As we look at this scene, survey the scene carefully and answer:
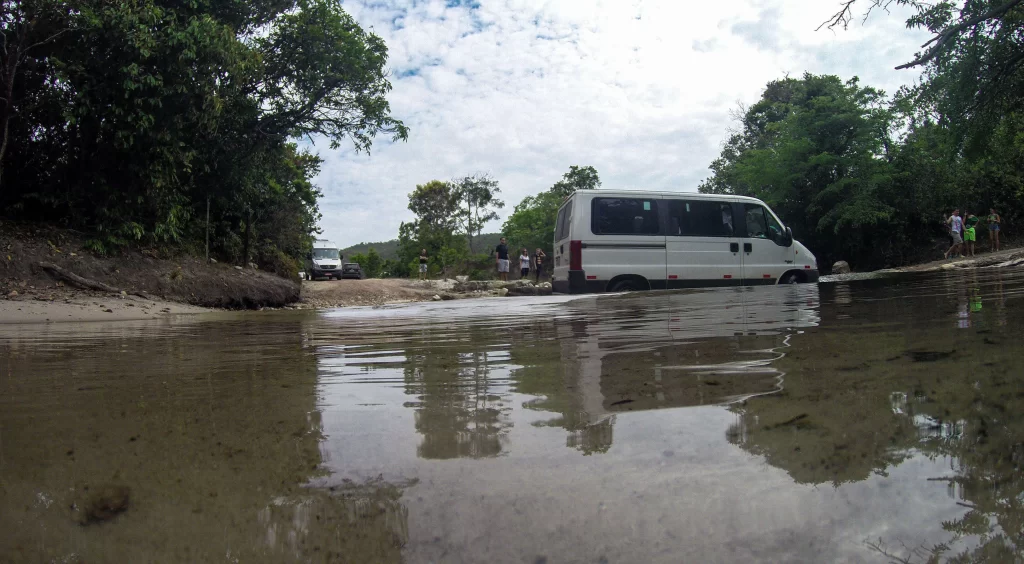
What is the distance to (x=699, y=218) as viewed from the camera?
10555 mm

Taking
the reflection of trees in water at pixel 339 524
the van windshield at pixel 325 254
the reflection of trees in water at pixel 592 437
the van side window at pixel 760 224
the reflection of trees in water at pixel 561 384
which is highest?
the van windshield at pixel 325 254

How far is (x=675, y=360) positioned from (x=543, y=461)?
1.23 m

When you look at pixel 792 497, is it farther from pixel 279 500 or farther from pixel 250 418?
pixel 250 418

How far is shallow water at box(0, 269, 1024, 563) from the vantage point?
33.6 inches

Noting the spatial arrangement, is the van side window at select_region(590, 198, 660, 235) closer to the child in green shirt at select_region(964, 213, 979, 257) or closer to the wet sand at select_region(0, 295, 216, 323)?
the wet sand at select_region(0, 295, 216, 323)

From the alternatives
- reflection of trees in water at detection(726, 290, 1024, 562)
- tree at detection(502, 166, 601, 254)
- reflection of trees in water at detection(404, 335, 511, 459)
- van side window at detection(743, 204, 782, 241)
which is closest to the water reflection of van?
reflection of trees in water at detection(726, 290, 1024, 562)

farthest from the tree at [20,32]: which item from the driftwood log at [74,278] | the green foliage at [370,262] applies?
the green foliage at [370,262]

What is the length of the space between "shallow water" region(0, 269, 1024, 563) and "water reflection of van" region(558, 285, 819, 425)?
19 millimetres

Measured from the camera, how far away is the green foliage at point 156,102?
416 inches

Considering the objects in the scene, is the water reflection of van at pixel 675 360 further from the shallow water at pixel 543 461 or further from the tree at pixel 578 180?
the tree at pixel 578 180

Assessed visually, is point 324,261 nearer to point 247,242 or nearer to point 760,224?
point 247,242

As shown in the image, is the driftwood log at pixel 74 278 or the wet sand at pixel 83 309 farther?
the driftwood log at pixel 74 278

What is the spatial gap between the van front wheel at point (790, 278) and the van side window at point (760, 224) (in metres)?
0.72

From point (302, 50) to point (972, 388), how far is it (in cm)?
1590
